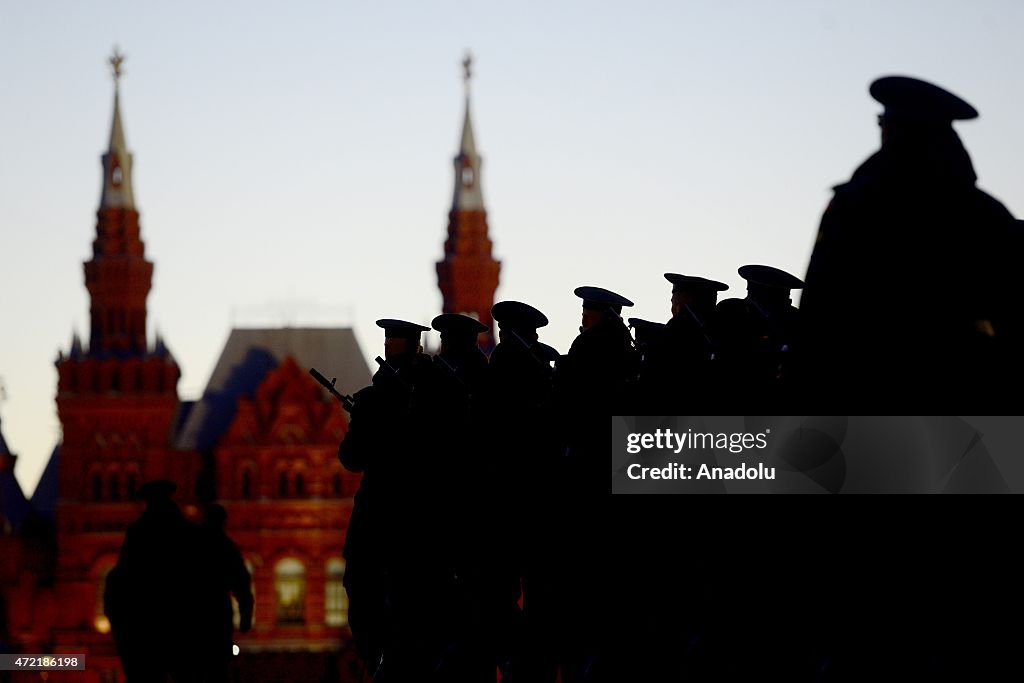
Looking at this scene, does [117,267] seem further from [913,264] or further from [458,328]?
[913,264]

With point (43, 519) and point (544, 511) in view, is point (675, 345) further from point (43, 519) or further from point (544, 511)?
point (43, 519)

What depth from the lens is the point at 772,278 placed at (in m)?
9.77

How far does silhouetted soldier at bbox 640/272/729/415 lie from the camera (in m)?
9.79

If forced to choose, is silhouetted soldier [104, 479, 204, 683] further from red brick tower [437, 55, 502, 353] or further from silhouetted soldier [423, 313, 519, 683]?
red brick tower [437, 55, 502, 353]

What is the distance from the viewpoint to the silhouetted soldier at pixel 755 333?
Result: 895 cm

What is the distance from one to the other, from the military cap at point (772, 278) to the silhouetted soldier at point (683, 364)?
29 cm

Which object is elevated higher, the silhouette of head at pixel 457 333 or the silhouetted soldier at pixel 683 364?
the silhouette of head at pixel 457 333

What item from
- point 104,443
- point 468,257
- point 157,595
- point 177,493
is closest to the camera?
point 157,595

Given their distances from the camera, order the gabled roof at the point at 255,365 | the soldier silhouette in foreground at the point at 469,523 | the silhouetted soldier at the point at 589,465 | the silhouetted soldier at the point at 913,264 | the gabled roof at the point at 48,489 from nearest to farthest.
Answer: the silhouetted soldier at the point at 913,264
the silhouetted soldier at the point at 589,465
the soldier silhouette in foreground at the point at 469,523
the gabled roof at the point at 255,365
the gabled roof at the point at 48,489

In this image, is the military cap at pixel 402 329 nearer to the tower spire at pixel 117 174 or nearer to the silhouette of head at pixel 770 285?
the silhouette of head at pixel 770 285

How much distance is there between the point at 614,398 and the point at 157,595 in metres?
4.90

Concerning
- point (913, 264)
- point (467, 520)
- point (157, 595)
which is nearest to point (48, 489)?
point (157, 595)

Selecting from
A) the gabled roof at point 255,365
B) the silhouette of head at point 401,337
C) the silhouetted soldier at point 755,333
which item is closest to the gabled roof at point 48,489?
the gabled roof at point 255,365

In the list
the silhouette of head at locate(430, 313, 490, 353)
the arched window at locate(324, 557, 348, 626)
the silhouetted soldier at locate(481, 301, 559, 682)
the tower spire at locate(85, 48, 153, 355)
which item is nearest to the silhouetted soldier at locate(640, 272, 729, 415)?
the silhouetted soldier at locate(481, 301, 559, 682)
